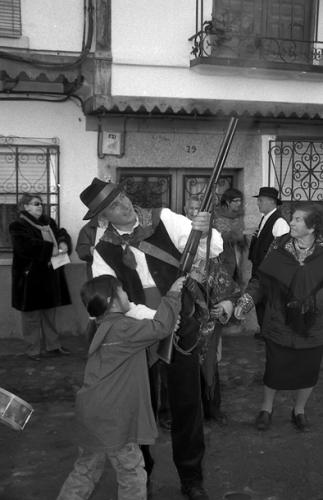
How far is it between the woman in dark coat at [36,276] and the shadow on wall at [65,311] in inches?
18.9

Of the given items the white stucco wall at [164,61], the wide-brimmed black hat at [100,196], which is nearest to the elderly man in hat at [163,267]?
the wide-brimmed black hat at [100,196]

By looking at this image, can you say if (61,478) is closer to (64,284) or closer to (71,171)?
(64,284)

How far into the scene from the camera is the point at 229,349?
6973 mm

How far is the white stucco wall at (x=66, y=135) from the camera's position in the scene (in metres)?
6.91

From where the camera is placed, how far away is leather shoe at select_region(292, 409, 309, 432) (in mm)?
4594

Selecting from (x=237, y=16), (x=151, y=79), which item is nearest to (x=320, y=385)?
(x=151, y=79)

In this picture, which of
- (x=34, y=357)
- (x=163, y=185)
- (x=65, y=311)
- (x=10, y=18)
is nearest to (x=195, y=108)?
(x=163, y=185)

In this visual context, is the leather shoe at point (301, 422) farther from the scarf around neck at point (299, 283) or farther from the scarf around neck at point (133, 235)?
the scarf around neck at point (133, 235)

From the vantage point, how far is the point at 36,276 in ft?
21.0

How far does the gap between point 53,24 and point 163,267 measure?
447 cm

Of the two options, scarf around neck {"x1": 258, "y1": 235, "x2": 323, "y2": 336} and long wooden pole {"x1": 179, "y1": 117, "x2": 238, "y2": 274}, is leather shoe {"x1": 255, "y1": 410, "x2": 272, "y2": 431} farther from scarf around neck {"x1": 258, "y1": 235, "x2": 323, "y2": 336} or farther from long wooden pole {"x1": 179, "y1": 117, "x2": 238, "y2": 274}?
long wooden pole {"x1": 179, "y1": 117, "x2": 238, "y2": 274}

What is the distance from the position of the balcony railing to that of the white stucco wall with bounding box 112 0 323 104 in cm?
11

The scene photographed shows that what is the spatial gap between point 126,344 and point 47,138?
4.51m

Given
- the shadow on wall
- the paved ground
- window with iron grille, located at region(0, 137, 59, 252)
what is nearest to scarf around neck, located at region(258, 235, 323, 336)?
the paved ground
